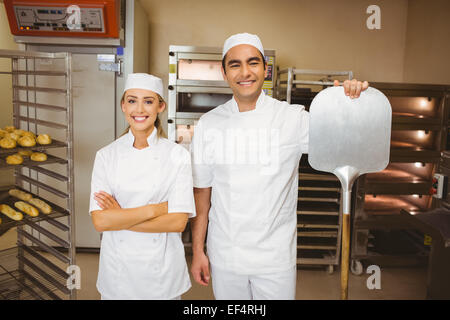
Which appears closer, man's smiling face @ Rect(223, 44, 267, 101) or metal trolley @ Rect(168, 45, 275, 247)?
man's smiling face @ Rect(223, 44, 267, 101)

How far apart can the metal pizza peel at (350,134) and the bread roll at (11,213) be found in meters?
1.72

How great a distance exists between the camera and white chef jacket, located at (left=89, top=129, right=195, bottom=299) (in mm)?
A: 1502

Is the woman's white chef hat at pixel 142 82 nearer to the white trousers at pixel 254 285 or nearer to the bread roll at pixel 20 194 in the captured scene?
the white trousers at pixel 254 285

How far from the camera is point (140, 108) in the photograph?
1499 millimetres

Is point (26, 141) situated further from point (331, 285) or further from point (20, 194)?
point (331, 285)

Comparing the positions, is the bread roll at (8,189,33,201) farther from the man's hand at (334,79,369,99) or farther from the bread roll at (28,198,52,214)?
the man's hand at (334,79,369,99)

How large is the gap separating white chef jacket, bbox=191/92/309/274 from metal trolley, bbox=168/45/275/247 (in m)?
1.52

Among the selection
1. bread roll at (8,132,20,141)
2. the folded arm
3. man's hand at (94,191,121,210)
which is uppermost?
bread roll at (8,132,20,141)

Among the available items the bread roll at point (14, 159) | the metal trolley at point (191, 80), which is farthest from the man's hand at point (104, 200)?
the metal trolley at point (191, 80)

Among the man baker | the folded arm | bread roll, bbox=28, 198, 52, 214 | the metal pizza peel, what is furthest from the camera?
bread roll, bbox=28, 198, 52, 214

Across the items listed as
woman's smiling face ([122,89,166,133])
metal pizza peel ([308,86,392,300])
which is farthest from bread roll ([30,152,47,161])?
metal pizza peel ([308,86,392,300])

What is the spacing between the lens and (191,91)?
3.11 meters

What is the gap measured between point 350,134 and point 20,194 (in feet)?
6.80

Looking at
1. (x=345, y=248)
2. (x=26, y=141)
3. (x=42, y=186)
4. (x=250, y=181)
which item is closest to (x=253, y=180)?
(x=250, y=181)
